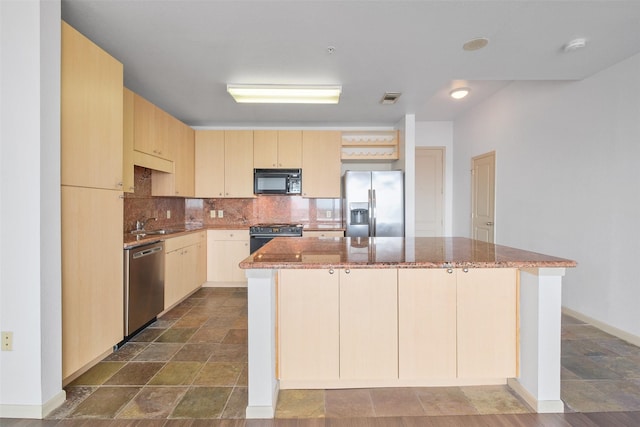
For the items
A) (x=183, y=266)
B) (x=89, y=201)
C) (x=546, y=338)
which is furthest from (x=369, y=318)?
(x=183, y=266)

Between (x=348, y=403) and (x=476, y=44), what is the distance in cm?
269

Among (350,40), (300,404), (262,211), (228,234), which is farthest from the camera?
(262,211)

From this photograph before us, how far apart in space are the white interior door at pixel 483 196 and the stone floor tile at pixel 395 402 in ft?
10.6

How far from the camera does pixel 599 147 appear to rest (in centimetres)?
296

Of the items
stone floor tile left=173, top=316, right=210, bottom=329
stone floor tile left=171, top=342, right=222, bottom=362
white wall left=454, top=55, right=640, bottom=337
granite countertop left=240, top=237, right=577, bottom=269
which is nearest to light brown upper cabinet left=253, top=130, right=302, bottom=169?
stone floor tile left=173, top=316, right=210, bottom=329

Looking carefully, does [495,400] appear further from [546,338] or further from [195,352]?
[195,352]

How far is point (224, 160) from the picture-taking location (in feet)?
15.2

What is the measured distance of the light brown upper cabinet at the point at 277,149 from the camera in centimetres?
462

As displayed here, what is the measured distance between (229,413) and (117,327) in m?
1.30

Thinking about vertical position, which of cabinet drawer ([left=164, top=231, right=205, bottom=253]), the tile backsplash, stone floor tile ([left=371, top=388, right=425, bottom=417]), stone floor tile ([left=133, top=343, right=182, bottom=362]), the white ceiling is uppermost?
the white ceiling

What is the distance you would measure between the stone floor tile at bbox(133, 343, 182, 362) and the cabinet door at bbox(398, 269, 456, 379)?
1803mm

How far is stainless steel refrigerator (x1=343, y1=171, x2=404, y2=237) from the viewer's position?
4.24m
